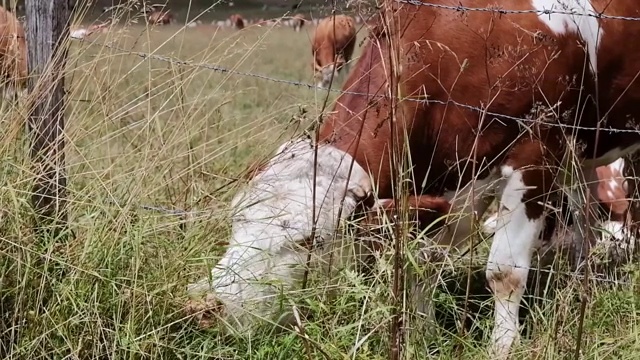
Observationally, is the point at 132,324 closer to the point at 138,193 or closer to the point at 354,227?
the point at 138,193

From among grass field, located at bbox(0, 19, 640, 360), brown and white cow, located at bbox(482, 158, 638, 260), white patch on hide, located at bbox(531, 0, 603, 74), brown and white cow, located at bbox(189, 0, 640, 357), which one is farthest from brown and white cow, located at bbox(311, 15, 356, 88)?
brown and white cow, located at bbox(482, 158, 638, 260)

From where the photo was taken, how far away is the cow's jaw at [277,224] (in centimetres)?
300

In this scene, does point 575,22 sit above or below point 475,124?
above

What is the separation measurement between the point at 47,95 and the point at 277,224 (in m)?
0.92

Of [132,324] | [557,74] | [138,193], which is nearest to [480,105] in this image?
[557,74]

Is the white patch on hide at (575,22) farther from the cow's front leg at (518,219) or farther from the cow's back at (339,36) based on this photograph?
the cow's back at (339,36)

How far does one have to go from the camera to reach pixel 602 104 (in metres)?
4.14

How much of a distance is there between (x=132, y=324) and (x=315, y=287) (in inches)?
23.5

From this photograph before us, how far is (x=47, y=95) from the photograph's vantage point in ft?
10.5

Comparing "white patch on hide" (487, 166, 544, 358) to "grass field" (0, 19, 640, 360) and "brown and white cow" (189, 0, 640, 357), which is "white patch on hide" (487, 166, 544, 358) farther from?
"grass field" (0, 19, 640, 360)

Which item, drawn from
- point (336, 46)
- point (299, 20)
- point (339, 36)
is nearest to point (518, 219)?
point (336, 46)

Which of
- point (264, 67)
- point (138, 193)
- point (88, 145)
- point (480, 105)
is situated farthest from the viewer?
point (264, 67)

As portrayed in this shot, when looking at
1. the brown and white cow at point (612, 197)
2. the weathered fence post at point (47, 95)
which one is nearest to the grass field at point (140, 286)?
the weathered fence post at point (47, 95)

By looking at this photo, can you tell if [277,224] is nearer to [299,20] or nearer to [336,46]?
[336,46]
